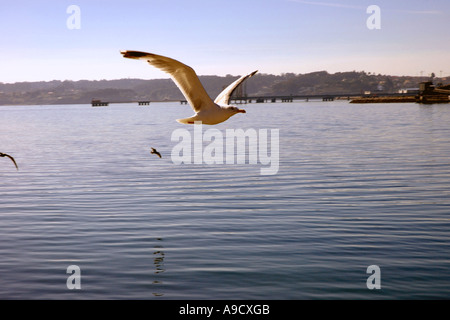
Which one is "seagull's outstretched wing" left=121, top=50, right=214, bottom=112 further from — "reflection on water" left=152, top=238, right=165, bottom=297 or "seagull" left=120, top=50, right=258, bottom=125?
"reflection on water" left=152, top=238, right=165, bottom=297

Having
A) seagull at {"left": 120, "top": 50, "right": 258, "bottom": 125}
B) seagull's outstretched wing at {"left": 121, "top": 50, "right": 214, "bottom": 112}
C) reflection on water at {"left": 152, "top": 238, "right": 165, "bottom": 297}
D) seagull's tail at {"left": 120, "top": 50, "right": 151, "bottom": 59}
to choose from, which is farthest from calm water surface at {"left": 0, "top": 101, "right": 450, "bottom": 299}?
seagull's tail at {"left": 120, "top": 50, "right": 151, "bottom": 59}

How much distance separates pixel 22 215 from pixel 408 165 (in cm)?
2378

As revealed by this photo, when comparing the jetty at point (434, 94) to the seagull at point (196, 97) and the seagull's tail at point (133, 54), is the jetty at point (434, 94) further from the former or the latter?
the seagull's tail at point (133, 54)

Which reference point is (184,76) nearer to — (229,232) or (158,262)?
(158,262)

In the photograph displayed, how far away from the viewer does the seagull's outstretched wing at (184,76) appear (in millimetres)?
12236

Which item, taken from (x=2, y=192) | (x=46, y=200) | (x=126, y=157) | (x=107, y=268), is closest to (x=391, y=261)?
(x=107, y=268)

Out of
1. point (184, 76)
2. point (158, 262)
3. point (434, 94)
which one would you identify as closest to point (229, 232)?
point (158, 262)

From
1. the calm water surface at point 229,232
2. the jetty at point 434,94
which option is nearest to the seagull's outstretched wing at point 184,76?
the calm water surface at point 229,232

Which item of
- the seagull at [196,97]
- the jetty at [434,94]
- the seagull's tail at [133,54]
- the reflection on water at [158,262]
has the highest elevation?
the jetty at [434,94]

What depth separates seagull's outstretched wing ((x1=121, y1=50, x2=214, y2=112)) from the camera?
1224cm

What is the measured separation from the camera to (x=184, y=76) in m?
14.1

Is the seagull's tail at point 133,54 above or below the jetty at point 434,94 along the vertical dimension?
below

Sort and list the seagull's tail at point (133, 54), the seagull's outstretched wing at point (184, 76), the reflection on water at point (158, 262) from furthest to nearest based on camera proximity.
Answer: the reflection on water at point (158, 262) → the seagull's outstretched wing at point (184, 76) → the seagull's tail at point (133, 54)
